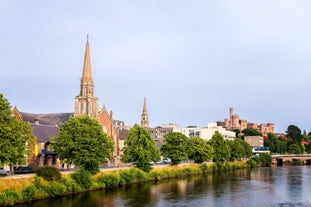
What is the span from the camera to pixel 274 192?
262 ft

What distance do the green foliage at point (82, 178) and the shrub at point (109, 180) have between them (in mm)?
4520

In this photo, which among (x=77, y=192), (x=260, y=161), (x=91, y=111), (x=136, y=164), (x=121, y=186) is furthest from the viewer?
(x=260, y=161)

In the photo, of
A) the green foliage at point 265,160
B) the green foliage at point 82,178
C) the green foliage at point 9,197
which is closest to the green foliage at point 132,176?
the green foliage at point 82,178

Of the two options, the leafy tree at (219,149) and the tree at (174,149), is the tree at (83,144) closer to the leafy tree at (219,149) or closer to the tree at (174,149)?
the tree at (174,149)

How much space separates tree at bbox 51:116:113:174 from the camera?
76625mm

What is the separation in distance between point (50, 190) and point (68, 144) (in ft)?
42.3

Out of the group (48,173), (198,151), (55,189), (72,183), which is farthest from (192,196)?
(198,151)

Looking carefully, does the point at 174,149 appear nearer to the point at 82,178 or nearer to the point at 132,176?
the point at 132,176

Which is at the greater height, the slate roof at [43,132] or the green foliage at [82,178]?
the slate roof at [43,132]

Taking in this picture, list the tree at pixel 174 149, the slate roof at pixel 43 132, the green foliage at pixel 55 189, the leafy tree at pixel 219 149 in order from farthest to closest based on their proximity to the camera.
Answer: the leafy tree at pixel 219 149, the tree at pixel 174 149, the slate roof at pixel 43 132, the green foliage at pixel 55 189

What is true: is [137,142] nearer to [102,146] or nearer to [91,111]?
[102,146]

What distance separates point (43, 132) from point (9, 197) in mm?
46388

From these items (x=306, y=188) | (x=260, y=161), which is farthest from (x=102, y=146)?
(x=260, y=161)

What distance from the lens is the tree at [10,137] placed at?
5756 cm
